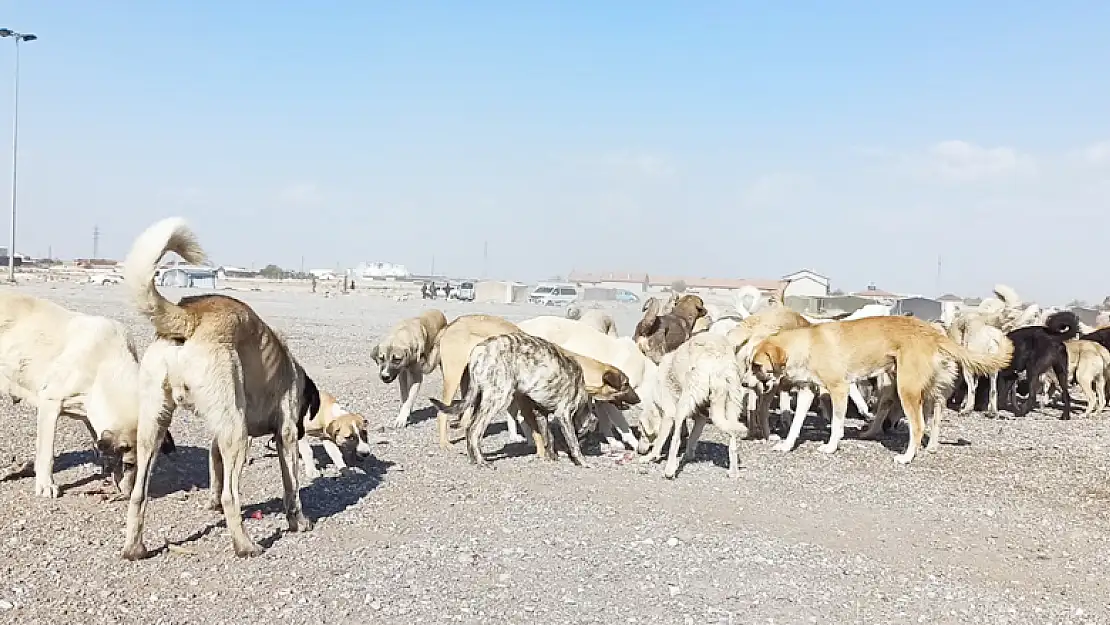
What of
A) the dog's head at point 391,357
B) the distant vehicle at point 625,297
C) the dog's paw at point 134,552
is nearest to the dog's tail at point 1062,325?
the dog's head at point 391,357

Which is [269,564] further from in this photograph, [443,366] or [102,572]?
[443,366]

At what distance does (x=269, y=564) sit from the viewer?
6246mm

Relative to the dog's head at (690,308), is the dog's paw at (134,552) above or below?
below

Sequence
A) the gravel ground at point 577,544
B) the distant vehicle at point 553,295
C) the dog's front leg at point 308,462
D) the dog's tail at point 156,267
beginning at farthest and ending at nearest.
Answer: the distant vehicle at point 553,295
the dog's front leg at point 308,462
the dog's tail at point 156,267
the gravel ground at point 577,544

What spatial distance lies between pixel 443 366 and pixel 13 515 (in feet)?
17.6

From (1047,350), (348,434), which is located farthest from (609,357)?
(1047,350)

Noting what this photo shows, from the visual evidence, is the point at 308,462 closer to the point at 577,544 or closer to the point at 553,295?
the point at 577,544

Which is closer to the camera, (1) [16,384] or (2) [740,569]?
(2) [740,569]

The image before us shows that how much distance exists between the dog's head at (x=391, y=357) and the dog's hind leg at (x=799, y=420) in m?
5.03

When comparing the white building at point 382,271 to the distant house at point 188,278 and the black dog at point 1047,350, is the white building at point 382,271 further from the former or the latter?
the black dog at point 1047,350

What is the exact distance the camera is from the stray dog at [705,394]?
31.5ft

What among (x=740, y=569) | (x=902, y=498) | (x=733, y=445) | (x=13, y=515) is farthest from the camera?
(x=733, y=445)

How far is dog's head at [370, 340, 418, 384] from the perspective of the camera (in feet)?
39.4

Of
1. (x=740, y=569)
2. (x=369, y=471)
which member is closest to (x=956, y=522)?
(x=740, y=569)
